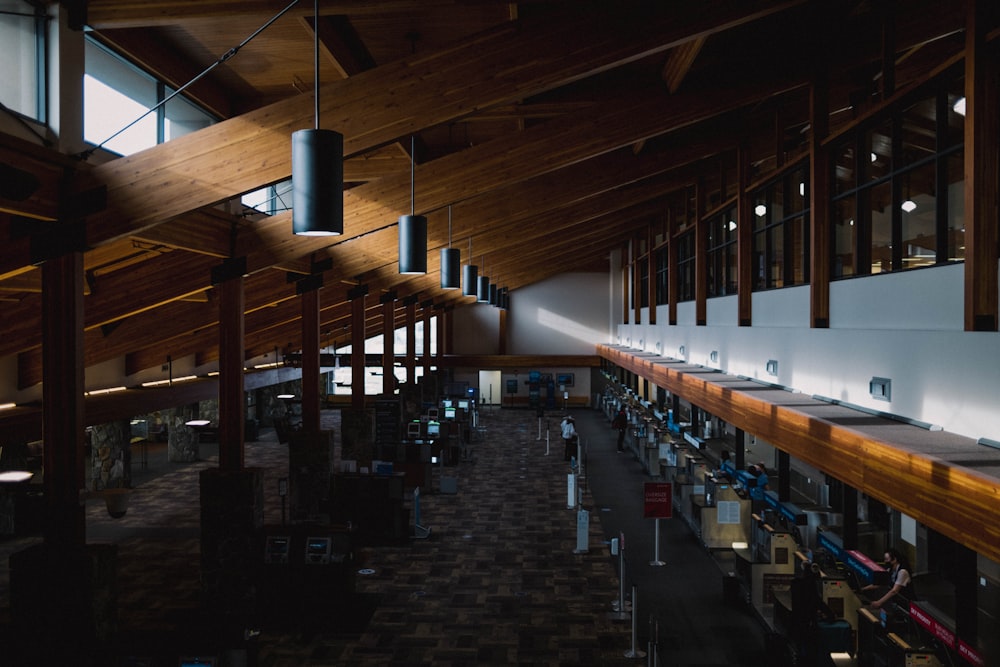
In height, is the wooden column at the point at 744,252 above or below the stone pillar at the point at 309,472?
above

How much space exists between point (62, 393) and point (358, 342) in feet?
34.7

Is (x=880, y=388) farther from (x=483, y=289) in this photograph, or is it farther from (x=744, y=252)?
(x=483, y=289)

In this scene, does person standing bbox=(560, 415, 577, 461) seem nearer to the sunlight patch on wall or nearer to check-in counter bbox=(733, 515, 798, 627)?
check-in counter bbox=(733, 515, 798, 627)

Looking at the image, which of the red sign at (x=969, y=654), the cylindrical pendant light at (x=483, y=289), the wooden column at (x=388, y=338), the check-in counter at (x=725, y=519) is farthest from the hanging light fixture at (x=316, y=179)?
the wooden column at (x=388, y=338)

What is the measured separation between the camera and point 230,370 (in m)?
9.65

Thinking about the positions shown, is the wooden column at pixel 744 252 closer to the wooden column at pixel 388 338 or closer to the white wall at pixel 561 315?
the wooden column at pixel 388 338

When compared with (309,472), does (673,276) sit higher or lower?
higher

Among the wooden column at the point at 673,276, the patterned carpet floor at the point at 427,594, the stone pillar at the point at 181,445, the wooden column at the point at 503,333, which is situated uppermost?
the wooden column at the point at 673,276

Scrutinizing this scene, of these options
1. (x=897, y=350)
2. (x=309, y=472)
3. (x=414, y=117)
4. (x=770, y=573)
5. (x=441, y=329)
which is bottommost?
(x=770, y=573)

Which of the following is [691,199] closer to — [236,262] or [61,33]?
[236,262]

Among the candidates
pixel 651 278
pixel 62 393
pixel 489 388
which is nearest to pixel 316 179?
pixel 62 393

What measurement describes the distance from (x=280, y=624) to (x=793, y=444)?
638cm

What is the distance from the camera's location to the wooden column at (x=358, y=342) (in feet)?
55.2

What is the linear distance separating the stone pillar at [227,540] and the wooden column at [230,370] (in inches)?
9.6
